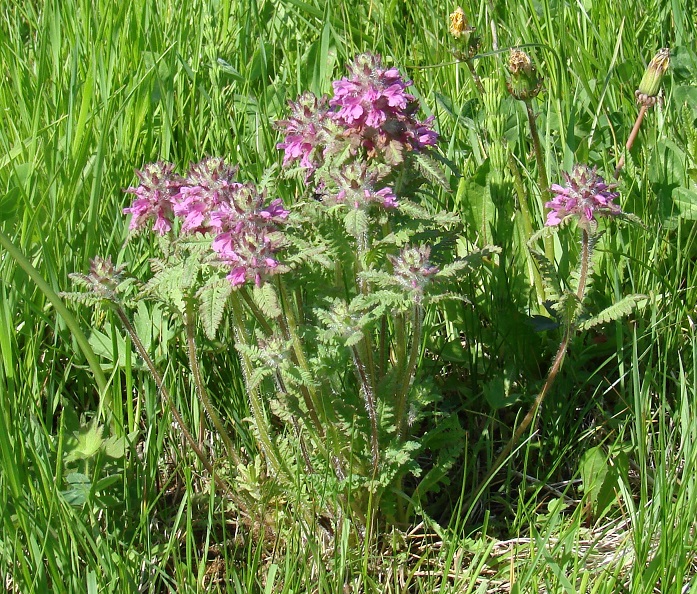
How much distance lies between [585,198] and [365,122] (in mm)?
502

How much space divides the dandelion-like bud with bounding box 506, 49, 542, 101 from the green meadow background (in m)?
0.22

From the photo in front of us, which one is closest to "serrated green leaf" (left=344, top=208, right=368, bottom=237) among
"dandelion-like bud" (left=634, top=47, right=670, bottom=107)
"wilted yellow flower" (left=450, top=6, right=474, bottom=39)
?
"wilted yellow flower" (left=450, top=6, right=474, bottom=39)

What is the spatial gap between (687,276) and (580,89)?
0.85 meters

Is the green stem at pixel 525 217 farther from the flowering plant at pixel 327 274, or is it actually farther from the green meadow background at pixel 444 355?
the flowering plant at pixel 327 274

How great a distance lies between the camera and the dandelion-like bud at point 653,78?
7.86ft

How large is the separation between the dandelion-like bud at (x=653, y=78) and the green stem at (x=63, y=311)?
1686mm

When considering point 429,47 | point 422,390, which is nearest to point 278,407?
point 422,390

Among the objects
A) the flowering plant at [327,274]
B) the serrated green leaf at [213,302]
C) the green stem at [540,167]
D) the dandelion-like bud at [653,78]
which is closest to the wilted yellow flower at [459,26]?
the green stem at [540,167]

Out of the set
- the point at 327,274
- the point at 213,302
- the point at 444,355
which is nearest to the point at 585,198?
the point at 327,274

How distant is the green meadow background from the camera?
1788 millimetres

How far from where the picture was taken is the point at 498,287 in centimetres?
236

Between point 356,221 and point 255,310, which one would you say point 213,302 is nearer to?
point 255,310

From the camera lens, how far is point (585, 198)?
70.7 inches

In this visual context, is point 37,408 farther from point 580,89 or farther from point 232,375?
point 580,89
